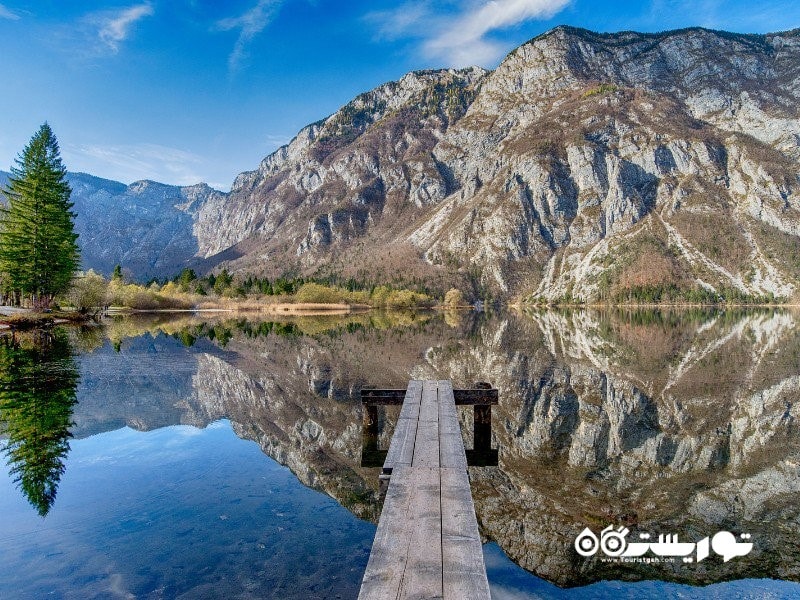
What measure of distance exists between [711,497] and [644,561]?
13.1ft

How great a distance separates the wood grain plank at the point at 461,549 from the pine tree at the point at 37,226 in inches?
2746

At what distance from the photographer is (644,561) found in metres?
8.95

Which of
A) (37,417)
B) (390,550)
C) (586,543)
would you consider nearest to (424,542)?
(390,550)

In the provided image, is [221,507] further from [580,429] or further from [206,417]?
[580,429]

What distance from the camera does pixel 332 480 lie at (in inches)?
505

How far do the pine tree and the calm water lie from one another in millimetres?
40337

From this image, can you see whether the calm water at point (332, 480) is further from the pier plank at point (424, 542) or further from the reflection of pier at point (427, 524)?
the pier plank at point (424, 542)

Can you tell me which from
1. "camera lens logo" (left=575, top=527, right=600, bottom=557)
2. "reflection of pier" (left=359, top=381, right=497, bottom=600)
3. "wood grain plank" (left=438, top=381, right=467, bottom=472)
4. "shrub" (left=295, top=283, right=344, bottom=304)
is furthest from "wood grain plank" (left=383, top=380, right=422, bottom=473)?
"shrub" (left=295, top=283, right=344, bottom=304)

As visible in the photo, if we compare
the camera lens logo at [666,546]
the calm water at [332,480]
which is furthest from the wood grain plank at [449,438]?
the camera lens logo at [666,546]

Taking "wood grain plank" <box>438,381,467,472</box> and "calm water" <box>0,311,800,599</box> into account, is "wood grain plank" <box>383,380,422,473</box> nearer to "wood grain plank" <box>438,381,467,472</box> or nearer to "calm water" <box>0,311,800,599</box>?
"wood grain plank" <box>438,381,467,472</box>

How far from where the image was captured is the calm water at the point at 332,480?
326 inches

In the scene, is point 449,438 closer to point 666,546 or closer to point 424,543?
point 666,546

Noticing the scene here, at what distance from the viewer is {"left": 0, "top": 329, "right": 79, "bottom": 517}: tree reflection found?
12216 mm

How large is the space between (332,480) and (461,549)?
26.7 feet
